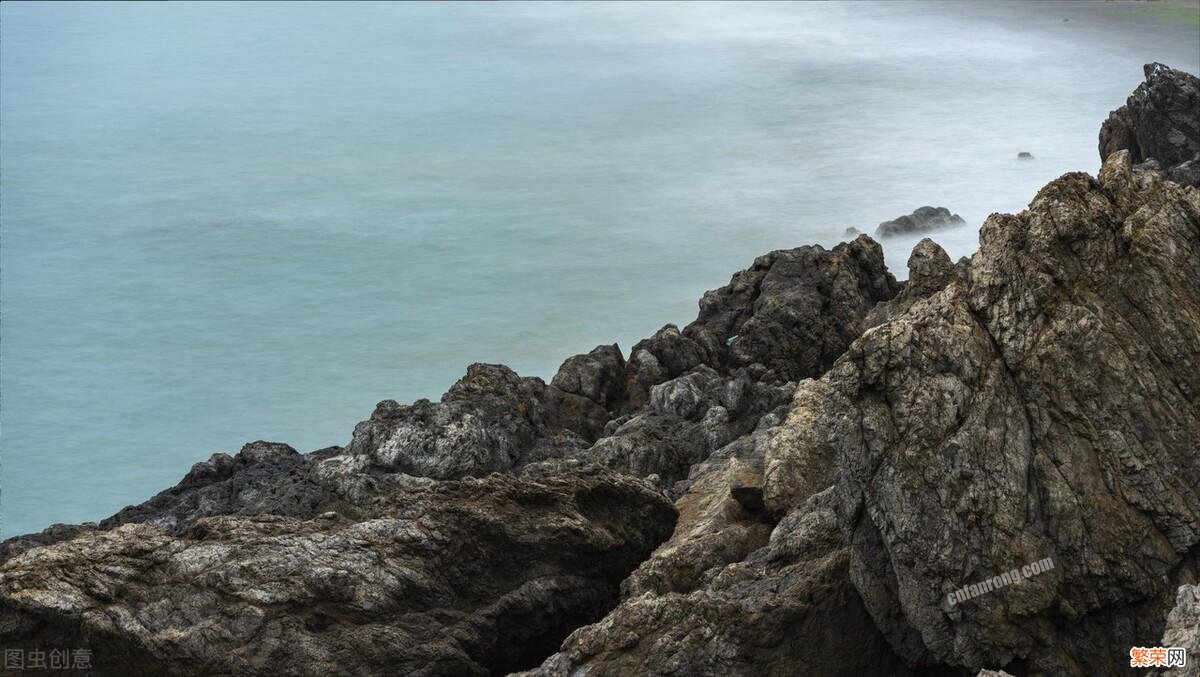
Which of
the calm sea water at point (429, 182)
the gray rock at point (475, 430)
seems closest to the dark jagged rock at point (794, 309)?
the gray rock at point (475, 430)

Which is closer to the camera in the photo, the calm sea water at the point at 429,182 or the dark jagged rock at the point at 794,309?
the dark jagged rock at the point at 794,309

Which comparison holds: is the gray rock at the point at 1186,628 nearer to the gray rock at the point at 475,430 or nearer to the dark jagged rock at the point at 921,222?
the gray rock at the point at 475,430

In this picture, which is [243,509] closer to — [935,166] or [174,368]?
[174,368]

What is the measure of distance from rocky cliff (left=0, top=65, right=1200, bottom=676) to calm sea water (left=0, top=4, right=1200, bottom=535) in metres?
29.0

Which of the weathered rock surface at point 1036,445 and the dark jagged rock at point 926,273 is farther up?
the dark jagged rock at point 926,273

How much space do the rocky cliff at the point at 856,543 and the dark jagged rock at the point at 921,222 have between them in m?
41.0

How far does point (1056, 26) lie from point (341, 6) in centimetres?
5577

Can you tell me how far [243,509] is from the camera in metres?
25.3

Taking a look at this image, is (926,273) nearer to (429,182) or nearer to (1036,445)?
(1036,445)

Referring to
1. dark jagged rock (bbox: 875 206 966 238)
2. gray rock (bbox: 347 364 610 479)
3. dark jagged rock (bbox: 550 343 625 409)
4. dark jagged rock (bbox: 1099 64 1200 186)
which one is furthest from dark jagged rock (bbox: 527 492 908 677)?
dark jagged rock (bbox: 875 206 966 238)

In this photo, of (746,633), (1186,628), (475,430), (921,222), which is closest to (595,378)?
(475,430)

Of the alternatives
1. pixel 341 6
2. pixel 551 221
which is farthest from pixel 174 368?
pixel 341 6

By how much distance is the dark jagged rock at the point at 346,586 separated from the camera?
59.9 feet

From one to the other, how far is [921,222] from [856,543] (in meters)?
45.9
